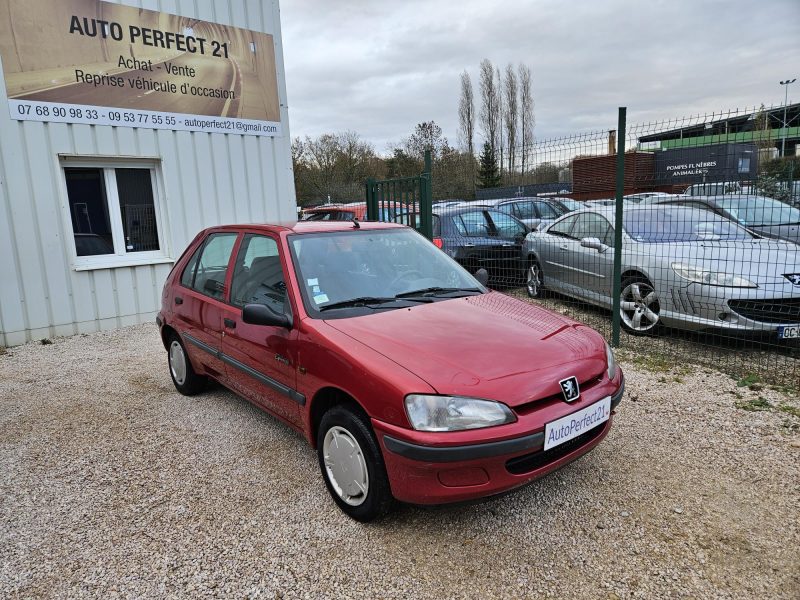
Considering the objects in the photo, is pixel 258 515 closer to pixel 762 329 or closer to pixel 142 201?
pixel 762 329

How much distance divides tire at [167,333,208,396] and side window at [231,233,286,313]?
125cm

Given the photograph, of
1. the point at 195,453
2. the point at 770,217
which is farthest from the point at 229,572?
the point at 770,217

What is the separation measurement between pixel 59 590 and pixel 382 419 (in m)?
1.66

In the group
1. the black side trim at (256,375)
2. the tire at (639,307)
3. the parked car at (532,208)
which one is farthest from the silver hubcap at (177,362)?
the parked car at (532,208)

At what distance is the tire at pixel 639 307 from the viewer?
18.0 ft

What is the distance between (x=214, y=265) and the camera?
13.2 feet

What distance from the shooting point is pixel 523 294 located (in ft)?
26.7

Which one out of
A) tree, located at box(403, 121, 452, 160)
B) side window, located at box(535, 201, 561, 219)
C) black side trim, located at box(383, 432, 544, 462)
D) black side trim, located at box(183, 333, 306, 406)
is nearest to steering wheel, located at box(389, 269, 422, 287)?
black side trim, located at box(183, 333, 306, 406)

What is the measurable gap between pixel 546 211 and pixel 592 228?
6.63 metres

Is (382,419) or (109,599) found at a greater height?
(382,419)

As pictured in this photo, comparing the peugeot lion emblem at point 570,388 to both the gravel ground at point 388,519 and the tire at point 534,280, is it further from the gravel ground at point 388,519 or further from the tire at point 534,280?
the tire at point 534,280

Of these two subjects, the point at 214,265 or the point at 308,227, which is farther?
the point at 214,265

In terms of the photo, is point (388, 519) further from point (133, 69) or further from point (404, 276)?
point (133, 69)

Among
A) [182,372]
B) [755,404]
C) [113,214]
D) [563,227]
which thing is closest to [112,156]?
[113,214]
